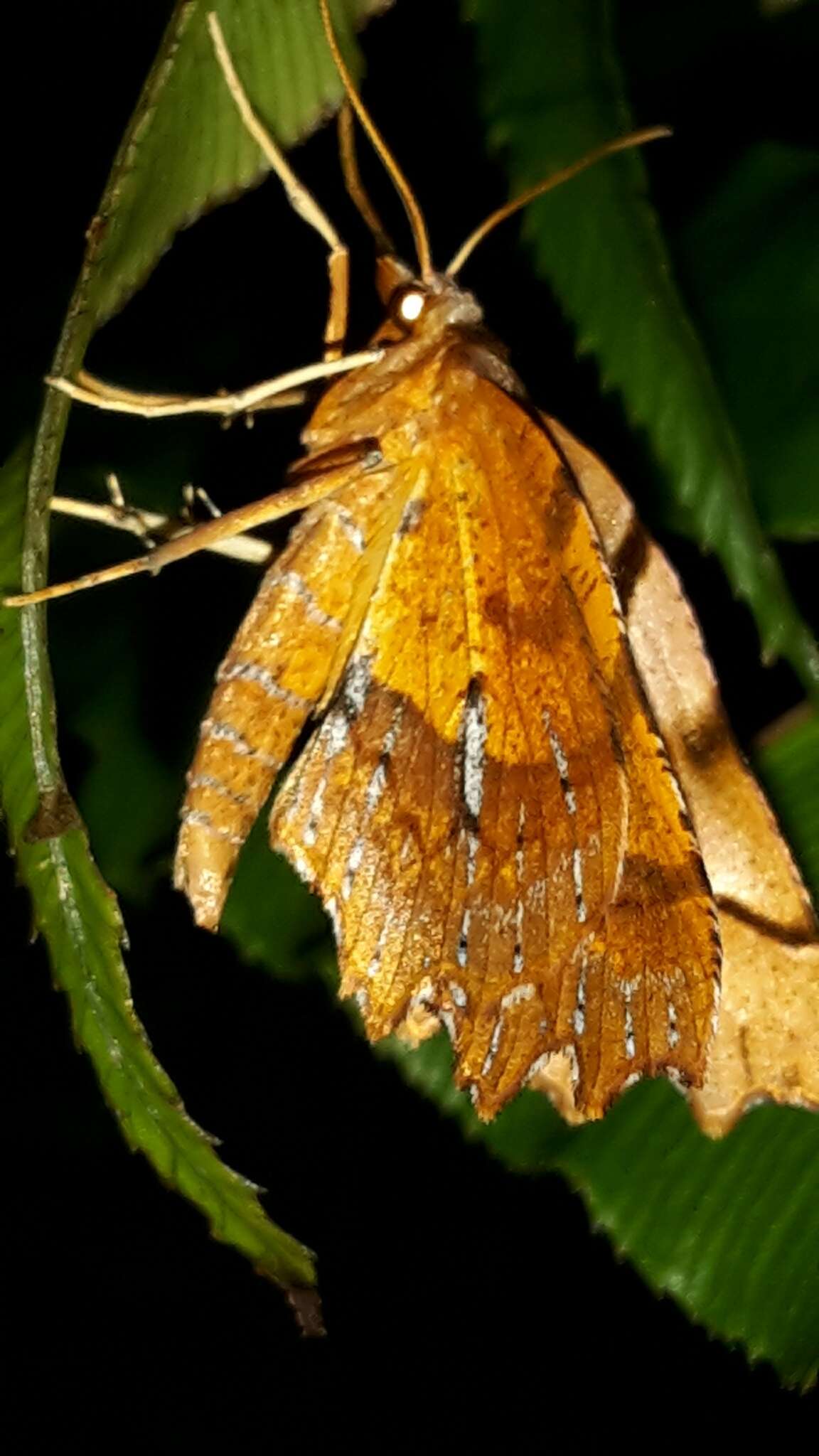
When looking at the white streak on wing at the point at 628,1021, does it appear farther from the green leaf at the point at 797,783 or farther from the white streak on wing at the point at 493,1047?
the green leaf at the point at 797,783

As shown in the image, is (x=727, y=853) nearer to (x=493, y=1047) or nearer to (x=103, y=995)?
(x=493, y=1047)

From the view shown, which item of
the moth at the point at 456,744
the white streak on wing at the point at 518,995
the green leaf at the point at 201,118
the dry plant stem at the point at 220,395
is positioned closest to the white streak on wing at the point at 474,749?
the moth at the point at 456,744

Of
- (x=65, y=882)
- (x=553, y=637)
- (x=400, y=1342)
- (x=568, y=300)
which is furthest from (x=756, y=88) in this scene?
(x=400, y=1342)

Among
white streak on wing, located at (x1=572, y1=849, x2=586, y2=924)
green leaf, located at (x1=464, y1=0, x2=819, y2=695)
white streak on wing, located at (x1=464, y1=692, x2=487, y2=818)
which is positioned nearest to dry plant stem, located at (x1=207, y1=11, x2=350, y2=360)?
green leaf, located at (x1=464, y1=0, x2=819, y2=695)

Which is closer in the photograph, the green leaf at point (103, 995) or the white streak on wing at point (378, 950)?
the green leaf at point (103, 995)

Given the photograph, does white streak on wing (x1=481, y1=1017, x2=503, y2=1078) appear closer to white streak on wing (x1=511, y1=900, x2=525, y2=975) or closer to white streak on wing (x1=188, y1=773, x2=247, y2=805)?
white streak on wing (x1=511, y1=900, x2=525, y2=975)
